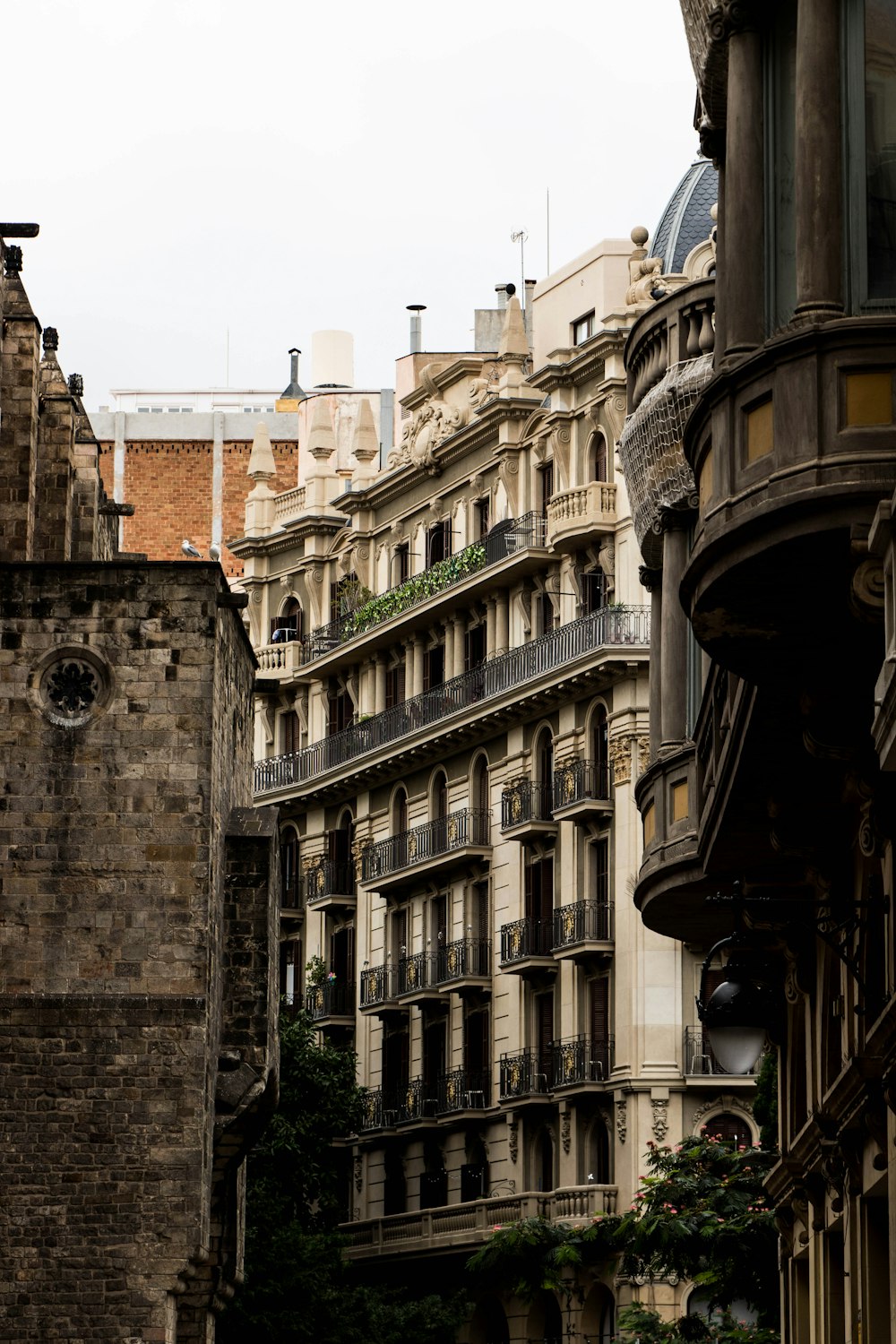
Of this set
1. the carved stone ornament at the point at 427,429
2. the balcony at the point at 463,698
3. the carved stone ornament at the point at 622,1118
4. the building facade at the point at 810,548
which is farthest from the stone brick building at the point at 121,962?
the carved stone ornament at the point at 427,429

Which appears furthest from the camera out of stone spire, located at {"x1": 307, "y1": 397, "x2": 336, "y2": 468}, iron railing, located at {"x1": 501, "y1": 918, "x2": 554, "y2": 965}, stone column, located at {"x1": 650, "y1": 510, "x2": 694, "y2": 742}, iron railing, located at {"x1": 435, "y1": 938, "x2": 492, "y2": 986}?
stone spire, located at {"x1": 307, "y1": 397, "x2": 336, "y2": 468}

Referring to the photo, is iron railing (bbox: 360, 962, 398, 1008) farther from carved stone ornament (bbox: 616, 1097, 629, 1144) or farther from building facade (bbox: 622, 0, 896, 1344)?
building facade (bbox: 622, 0, 896, 1344)

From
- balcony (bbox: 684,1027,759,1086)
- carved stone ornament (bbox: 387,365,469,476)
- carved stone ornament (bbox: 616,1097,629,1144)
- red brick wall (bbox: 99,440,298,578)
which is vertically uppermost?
red brick wall (bbox: 99,440,298,578)

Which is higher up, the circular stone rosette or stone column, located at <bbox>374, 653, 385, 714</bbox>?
stone column, located at <bbox>374, 653, 385, 714</bbox>

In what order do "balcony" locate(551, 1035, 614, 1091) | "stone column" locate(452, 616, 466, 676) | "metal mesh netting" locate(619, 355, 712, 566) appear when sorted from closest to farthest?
"metal mesh netting" locate(619, 355, 712, 566) → "balcony" locate(551, 1035, 614, 1091) → "stone column" locate(452, 616, 466, 676)

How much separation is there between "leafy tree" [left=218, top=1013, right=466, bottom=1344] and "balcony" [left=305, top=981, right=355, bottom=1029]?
3694mm

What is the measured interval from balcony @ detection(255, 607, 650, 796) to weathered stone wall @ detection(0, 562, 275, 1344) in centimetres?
1922

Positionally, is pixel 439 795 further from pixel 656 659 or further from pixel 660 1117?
pixel 656 659

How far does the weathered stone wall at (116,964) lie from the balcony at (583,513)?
20578mm

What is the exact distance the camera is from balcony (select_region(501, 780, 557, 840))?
172 feet

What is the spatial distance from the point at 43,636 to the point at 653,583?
40.3 ft

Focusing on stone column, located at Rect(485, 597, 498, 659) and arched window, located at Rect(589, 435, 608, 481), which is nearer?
arched window, located at Rect(589, 435, 608, 481)

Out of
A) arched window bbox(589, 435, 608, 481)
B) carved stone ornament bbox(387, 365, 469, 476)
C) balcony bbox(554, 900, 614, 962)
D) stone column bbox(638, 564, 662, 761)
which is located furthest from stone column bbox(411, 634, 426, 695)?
stone column bbox(638, 564, 662, 761)

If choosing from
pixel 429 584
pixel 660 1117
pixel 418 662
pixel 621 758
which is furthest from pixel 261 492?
pixel 660 1117
